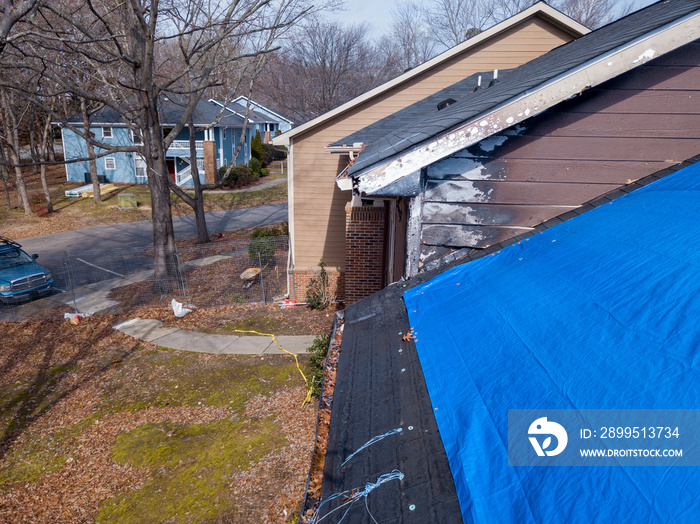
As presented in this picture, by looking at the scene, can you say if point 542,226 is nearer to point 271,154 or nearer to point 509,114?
point 509,114

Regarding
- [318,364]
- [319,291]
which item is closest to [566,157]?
[318,364]

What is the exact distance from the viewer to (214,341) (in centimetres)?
1202

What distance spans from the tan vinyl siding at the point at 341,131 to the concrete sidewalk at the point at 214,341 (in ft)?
11.3

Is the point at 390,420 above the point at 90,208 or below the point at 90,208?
above

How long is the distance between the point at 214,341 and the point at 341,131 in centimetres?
704

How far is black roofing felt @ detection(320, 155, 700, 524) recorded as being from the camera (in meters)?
2.42

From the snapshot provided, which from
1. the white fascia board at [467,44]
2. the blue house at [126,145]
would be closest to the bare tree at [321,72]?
the blue house at [126,145]

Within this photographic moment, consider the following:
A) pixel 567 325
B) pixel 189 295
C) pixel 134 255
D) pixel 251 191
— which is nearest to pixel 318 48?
pixel 251 191

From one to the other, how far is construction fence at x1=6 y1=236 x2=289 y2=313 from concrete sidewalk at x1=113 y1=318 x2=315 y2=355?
1831mm

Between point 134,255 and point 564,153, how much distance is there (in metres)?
19.3

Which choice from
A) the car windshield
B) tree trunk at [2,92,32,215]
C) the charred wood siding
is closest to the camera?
the charred wood siding

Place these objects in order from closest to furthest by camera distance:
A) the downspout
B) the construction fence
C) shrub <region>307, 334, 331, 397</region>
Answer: shrub <region>307, 334, 331, 397</region>
the downspout
the construction fence

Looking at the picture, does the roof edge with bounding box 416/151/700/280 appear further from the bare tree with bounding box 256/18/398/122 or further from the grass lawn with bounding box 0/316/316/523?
the bare tree with bounding box 256/18/398/122

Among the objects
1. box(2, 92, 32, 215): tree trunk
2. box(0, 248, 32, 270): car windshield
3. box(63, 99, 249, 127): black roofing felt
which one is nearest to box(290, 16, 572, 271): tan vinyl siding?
box(0, 248, 32, 270): car windshield
